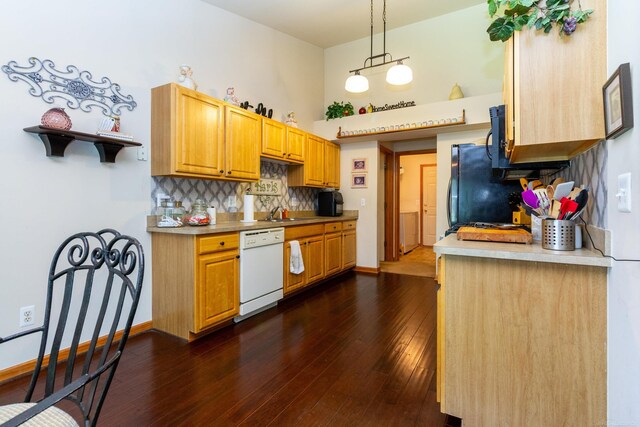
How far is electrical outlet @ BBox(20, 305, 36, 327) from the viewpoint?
1991mm

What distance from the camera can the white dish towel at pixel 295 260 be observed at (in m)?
3.47

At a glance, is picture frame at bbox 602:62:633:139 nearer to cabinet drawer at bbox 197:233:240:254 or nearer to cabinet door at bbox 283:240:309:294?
cabinet drawer at bbox 197:233:240:254

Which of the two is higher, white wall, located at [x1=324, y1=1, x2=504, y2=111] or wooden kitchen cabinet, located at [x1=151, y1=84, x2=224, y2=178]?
white wall, located at [x1=324, y1=1, x2=504, y2=111]

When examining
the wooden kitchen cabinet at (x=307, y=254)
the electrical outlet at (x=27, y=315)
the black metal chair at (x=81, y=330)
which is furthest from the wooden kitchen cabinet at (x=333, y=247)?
the electrical outlet at (x=27, y=315)

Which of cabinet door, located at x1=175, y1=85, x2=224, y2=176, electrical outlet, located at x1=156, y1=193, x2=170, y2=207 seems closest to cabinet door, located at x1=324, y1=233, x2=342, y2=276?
cabinet door, located at x1=175, y1=85, x2=224, y2=176

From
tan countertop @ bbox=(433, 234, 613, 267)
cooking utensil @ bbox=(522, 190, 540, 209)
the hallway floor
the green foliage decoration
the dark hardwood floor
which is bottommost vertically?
the dark hardwood floor

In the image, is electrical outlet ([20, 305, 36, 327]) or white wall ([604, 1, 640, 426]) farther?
electrical outlet ([20, 305, 36, 327])

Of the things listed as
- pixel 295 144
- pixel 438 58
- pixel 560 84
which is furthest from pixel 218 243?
pixel 438 58

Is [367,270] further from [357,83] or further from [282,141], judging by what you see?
[357,83]

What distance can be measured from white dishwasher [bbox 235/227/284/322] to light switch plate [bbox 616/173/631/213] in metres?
2.51

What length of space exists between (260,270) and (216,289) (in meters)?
0.54

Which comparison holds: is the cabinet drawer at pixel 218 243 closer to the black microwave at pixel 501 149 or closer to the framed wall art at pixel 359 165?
the black microwave at pixel 501 149

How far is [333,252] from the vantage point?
432 centimetres

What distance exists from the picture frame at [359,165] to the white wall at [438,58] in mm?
927
